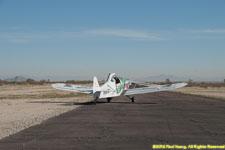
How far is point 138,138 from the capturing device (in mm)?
10984

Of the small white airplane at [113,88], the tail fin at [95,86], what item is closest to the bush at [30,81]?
the small white airplane at [113,88]

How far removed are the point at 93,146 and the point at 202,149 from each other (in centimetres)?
304

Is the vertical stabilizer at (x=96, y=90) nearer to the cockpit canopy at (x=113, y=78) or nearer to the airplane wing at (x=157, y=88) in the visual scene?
the cockpit canopy at (x=113, y=78)

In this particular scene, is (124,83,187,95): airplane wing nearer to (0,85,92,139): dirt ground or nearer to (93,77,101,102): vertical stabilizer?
(93,77,101,102): vertical stabilizer

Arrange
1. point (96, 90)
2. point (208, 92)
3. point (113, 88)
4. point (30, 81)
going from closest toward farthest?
point (96, 90), point (113, 88), point (208, 92), point (30, 81)

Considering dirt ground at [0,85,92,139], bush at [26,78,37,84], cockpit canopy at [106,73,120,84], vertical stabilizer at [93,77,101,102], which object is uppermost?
bush at [26,78,37,84]

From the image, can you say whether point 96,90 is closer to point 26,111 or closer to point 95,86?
point 95,86

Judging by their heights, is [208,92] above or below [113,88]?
below

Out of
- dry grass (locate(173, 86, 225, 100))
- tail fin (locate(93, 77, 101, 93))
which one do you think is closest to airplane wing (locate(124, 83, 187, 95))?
tail fin (locate(93, 77, 101, 93))

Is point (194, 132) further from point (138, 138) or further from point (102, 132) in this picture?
point (102, 132)

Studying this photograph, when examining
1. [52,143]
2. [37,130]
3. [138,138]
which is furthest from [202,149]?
[37,130]

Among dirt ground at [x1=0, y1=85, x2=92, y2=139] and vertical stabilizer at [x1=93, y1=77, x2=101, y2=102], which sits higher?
vertical stabilizer at [x1=93, y1=77, x2=101, y2=102]

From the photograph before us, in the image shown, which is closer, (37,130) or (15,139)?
(15,139)

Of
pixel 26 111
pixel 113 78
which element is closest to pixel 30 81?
pixel 113 78
